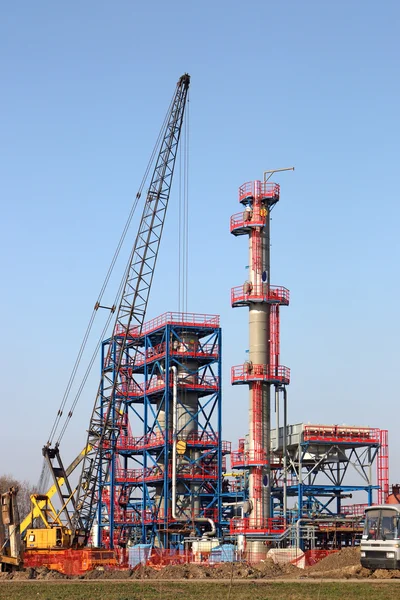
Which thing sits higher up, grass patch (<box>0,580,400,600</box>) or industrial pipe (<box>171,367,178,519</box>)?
industrial pipe (<box>171,367,178,519</box>)

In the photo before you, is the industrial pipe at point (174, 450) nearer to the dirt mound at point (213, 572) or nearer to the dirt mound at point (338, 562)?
the dirt mound at point (338, 562)

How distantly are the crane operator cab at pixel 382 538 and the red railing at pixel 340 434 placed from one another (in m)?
43.4

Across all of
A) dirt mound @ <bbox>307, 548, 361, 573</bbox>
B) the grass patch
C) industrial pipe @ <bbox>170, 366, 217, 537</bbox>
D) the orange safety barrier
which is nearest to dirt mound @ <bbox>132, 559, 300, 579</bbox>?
dirt mound @ <bbox>307, 548, 361, 573</bbox>

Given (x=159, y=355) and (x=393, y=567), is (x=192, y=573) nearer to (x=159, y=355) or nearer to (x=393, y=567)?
(x=393, y=567)

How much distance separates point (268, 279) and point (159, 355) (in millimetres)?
14376

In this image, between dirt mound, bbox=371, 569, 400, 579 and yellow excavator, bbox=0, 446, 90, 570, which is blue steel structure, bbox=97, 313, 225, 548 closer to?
yellow excavator, bbox=0, 446, 90, 570

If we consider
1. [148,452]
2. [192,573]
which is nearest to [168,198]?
[148,452]

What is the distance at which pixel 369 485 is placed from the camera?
93.6 metres

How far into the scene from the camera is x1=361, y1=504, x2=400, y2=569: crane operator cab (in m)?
46.6

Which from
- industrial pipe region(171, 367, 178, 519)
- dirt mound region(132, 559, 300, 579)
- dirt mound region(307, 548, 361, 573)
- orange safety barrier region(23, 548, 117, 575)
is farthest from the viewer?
industrial pipe region(171, 367, 178, 519)


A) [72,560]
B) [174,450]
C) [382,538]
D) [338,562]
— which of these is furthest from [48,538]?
[382,538]

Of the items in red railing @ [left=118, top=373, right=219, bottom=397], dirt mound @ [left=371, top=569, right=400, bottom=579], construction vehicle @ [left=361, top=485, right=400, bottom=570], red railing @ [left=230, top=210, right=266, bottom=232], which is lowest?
dirt mound @ [left=371, top=569, right=400, bottom=579]

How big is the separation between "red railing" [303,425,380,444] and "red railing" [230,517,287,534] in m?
7.93

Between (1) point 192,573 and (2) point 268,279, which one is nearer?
(1) point 192,573
